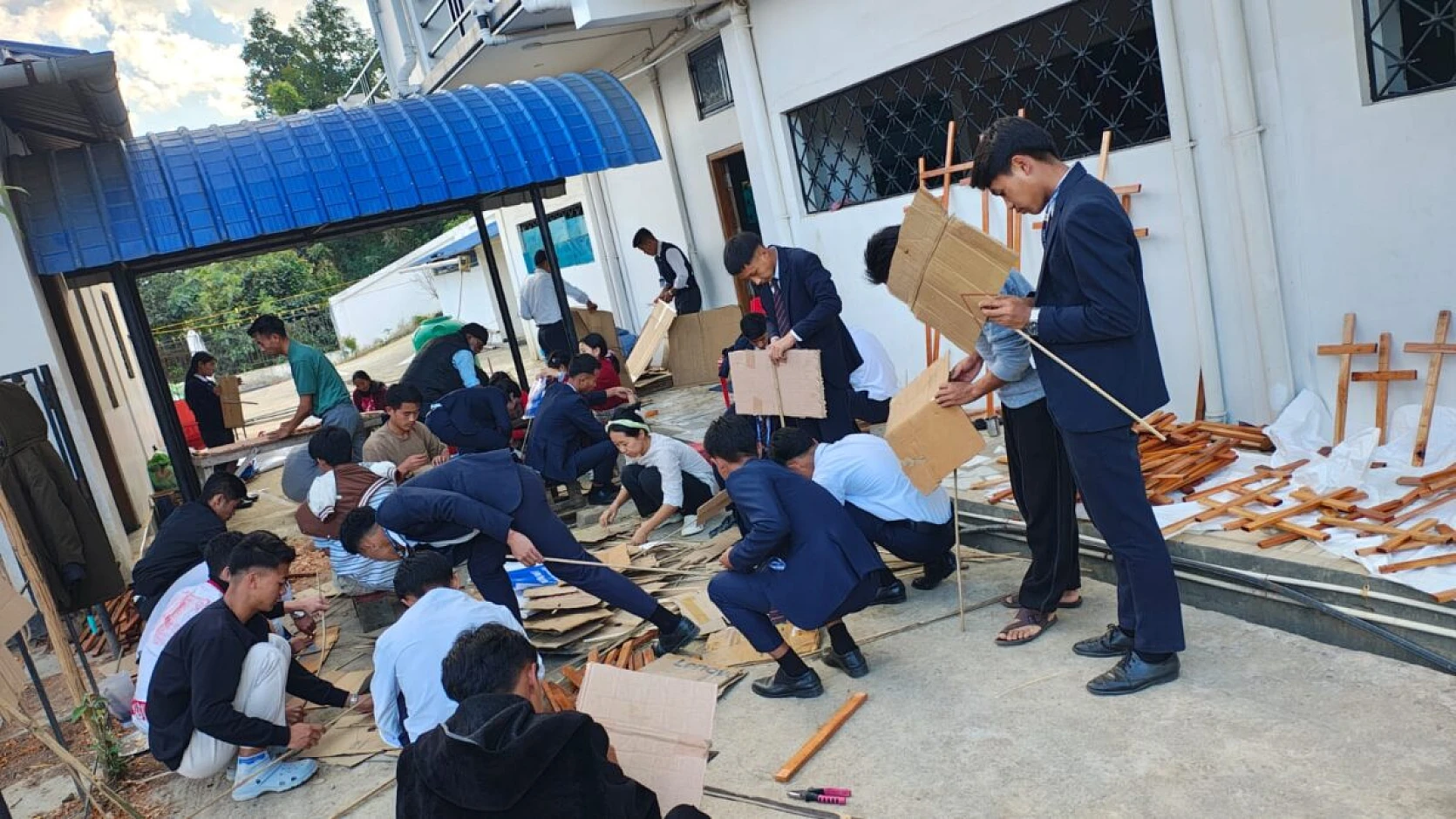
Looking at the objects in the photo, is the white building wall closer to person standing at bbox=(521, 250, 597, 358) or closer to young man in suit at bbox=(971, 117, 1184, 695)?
person standing at bbox=(521, 250, 597, 358)

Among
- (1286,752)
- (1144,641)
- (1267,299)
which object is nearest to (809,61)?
(1267,299)

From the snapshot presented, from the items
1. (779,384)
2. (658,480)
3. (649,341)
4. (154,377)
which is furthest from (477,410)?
(779,384)

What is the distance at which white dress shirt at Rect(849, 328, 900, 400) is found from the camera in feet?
20.8

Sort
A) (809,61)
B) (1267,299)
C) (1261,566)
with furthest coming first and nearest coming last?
1. (809,61)
2. (1267,299)
3. (1261,566)

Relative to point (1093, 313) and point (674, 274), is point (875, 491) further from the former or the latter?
point (674, 274)

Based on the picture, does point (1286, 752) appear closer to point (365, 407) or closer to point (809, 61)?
point (809, 61)

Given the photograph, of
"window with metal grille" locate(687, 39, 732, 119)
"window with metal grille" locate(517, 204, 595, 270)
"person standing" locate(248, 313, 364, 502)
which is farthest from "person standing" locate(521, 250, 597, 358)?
"window with metal grille" locate(517, 204, 595, 270)

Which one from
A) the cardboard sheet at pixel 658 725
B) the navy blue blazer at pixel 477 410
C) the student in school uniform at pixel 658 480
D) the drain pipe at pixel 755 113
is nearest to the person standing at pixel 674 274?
the drain pipe at pixel 755 113

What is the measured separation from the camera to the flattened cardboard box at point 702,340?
36.6ft

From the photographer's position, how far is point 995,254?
3.38 meters

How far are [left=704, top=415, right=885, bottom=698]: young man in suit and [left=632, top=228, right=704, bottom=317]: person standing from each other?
6836mm

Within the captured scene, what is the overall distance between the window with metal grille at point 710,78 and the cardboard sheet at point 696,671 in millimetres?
7061

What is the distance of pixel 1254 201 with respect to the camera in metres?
4.93

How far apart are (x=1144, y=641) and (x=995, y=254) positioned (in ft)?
4.73
